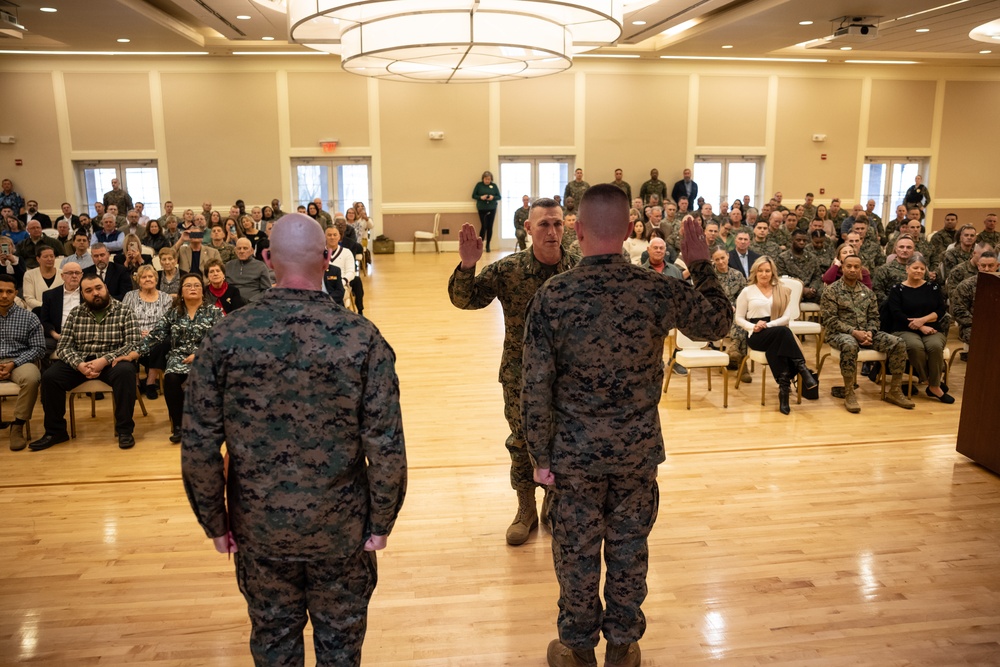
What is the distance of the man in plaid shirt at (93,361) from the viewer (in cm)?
566

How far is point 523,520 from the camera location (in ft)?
13.1

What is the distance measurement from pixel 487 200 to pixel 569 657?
50.0 feet

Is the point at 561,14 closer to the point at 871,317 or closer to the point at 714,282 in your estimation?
the point at 871,317

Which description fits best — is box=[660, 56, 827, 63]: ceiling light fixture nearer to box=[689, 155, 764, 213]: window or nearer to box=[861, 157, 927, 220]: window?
box=[689, 155, 764, 213]: window

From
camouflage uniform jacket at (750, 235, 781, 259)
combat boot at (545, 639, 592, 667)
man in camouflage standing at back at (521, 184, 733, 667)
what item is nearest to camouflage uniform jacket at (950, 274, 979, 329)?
camouflage uniform jacket at (750, 235, 781, 259)

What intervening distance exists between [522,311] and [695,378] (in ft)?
14.2

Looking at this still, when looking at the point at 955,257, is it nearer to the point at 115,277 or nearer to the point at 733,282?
the point at 733,282

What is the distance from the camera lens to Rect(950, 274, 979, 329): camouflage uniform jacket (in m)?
7.18

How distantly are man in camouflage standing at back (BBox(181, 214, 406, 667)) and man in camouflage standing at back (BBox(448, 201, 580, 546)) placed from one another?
1.27 meters

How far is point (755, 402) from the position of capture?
6621 millimetres

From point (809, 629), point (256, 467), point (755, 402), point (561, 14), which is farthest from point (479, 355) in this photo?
point (256, 467)

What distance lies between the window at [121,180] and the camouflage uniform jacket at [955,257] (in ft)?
50.7

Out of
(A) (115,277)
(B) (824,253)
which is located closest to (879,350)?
(B) (824,253)

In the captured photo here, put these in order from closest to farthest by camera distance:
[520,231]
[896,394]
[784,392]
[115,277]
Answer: [784,392] → [896,394] → [115,277] → [520,231]
